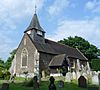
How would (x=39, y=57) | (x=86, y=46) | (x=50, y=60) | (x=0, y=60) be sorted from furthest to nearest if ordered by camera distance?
(x=0, y=60), (x=86, y=46), (x=50, y=60), (x=39, y=57)

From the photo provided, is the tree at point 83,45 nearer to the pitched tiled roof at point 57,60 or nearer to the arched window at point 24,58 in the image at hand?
the pitched tiled roof at point 57,60

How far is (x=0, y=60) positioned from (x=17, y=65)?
4072cm

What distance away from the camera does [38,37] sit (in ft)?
155

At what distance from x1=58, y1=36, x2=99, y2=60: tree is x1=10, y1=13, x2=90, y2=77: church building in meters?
22.7

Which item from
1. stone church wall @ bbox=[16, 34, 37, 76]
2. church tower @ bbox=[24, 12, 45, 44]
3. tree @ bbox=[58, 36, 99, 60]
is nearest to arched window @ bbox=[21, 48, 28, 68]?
stone church wall @ bbox=[16, 34, 37, 76]

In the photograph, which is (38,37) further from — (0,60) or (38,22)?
(0,60)

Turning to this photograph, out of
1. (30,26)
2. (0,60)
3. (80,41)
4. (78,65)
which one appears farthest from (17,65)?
(0,60)

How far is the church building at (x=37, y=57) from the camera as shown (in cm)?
4388

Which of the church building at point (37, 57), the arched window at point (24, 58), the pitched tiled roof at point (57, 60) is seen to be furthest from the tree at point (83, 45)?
the arched window at point (24, 58)

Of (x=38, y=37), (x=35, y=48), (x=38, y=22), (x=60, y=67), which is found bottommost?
(x=60, y=67)

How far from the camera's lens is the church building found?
43875mm

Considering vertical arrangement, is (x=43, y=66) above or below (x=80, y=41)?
below

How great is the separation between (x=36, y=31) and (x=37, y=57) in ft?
22.5

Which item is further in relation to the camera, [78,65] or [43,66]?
[78,65]
